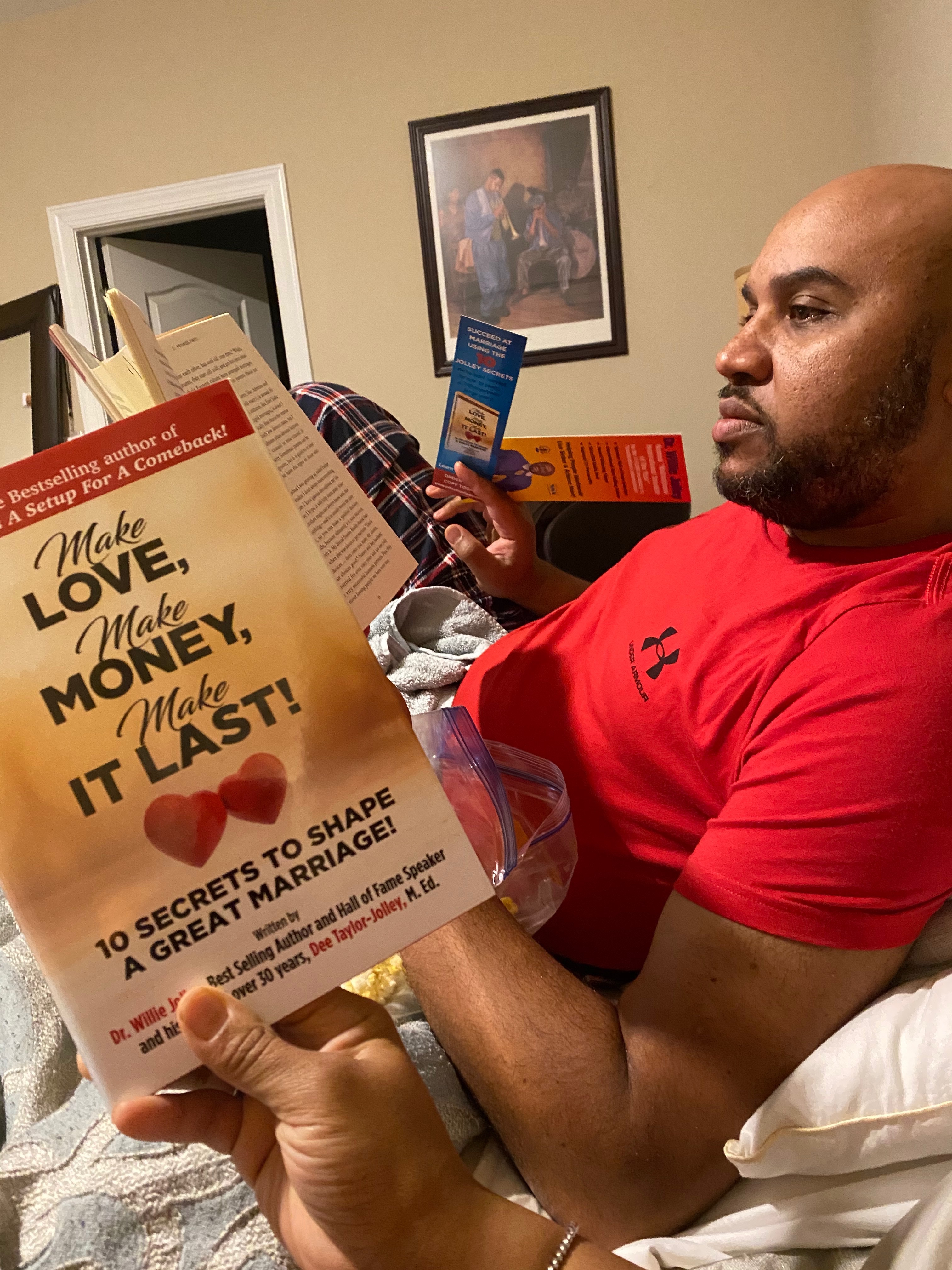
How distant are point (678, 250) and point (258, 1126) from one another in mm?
2770

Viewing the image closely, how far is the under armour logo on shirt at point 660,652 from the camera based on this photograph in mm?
795

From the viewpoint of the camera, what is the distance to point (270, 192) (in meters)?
2.81

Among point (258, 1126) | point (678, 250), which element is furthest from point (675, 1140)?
point (678, 250)

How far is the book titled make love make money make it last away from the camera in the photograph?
0.37 meters

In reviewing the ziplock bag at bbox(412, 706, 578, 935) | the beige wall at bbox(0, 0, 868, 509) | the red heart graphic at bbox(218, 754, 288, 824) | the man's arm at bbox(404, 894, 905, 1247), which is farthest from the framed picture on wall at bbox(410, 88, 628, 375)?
Answer: the red heart graphic at bbox(218, 754, 288, 824)

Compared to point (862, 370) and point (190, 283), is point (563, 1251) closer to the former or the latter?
point (862, 370)

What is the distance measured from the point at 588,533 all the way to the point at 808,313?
1.27m

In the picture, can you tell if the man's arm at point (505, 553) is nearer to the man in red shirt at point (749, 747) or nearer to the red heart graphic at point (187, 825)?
the man in red shirt at point (749, 747)

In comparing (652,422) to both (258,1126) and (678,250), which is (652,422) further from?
(258,1126)

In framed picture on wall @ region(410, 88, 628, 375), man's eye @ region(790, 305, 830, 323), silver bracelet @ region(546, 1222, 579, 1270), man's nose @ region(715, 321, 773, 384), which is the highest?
framed picture on wall @ region(410, 88, 628, 375)

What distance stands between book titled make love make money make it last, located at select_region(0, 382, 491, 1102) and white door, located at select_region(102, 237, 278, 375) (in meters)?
2.79

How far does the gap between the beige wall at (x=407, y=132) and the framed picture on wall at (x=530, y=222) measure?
0.18 feet

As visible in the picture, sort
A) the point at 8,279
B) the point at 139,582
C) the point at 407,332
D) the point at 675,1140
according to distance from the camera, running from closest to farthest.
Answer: the point at 139,582 < the point at 675,1140 < the point at 407,332 < the point at 8,279

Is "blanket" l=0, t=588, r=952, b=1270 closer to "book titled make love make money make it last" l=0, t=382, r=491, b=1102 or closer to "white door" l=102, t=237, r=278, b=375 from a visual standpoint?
"book titled make love make money make it last" l=0, t=382, r=491, b=1102
